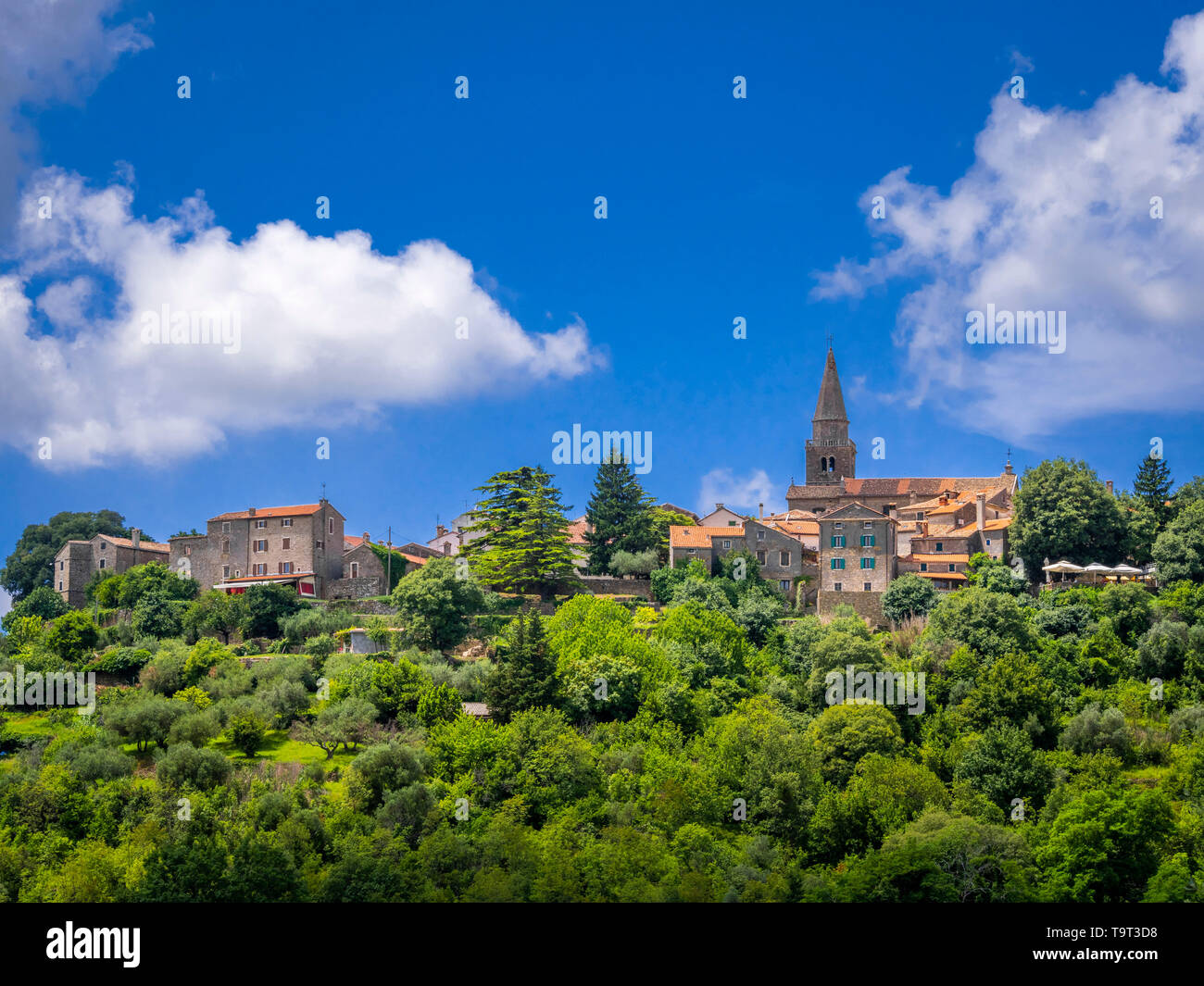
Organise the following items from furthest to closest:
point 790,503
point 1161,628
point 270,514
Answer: point 790,503 < point 270,514 < point 1161,628

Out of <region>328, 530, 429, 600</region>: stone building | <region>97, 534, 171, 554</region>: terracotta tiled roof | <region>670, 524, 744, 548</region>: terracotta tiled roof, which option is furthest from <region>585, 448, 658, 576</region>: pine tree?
<region>97, 534, 171, 554</region>: terracotta tiled roof

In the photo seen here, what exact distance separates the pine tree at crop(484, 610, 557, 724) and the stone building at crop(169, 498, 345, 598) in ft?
70.1

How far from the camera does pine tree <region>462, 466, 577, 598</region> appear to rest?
69.8 m

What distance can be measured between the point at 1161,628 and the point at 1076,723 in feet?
28.3

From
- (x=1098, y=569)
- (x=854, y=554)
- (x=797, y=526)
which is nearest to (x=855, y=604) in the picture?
(x=854, y=554)

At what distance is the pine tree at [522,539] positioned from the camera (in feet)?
229

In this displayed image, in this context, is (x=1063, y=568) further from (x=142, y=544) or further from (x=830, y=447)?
(x=142, y=544)

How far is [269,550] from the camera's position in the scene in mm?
74312

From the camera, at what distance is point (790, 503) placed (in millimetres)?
87375

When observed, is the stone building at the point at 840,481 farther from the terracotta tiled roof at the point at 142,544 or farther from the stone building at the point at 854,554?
the terracotta tiled roof at the point at 142,544

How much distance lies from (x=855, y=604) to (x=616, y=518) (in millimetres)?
17115
